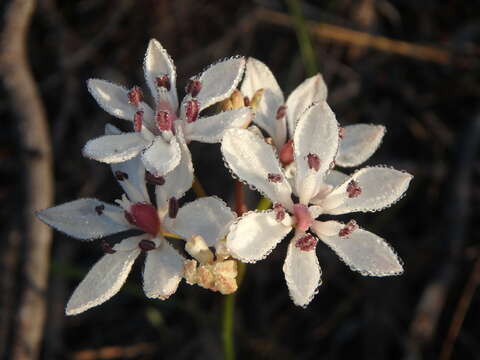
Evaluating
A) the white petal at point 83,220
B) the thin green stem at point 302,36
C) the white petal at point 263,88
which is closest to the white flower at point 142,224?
the white petal at point 83,220

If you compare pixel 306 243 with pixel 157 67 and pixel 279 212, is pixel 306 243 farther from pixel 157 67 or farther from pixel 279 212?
pixel 157 67

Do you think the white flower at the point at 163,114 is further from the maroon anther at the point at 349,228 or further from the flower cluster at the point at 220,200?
the maroon anther at the point at 349,228

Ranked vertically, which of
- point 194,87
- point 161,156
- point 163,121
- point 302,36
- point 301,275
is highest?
point 302,36

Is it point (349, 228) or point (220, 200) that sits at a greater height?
point (220, 200)

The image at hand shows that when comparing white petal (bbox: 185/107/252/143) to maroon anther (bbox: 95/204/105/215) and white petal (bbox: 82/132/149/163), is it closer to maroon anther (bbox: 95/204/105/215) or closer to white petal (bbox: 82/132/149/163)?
white petal (bbox: 82/132/149/163)

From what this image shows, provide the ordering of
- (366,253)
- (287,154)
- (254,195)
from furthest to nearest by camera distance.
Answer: (254,195) < (287,154) < (366,253)

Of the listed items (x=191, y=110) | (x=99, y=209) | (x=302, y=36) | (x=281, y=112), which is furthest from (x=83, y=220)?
(x=302, y=36)
